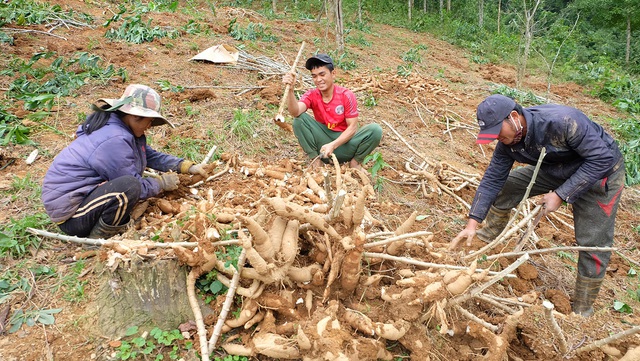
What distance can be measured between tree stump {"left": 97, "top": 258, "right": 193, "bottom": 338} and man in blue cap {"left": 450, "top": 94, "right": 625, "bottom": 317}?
5.15ft

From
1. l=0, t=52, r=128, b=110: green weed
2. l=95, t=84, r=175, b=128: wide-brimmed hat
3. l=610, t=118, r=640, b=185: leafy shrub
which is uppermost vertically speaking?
l=95, t=84, r=175, b=128: wide-brimmed hat

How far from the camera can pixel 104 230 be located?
7.54 ft

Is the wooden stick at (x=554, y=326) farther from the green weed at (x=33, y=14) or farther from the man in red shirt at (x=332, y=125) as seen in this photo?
the green weed at (x=33, y=14)

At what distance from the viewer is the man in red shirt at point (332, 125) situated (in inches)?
134

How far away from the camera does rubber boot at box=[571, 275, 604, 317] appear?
2557 mm

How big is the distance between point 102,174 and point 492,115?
2295 millimetres

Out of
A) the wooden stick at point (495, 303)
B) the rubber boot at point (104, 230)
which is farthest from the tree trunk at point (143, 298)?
the wooden stick at point (495, 303)

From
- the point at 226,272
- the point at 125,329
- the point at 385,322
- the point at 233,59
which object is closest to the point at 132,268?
the point at 125,329

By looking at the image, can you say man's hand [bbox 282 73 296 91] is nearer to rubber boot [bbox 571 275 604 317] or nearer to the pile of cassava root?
the pile of cassava root

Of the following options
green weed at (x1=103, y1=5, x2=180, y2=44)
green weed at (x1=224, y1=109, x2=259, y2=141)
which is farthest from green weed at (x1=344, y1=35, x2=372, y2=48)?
green weed at (x1=224, y1=109, x2=259, y2=141)

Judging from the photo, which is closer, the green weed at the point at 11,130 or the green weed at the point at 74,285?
the green weed at the point at 74,285

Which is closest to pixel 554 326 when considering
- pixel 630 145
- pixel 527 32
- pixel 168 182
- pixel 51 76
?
pixel 168 182

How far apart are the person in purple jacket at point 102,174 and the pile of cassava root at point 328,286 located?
0.79 ft

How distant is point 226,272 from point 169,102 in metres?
3.31
